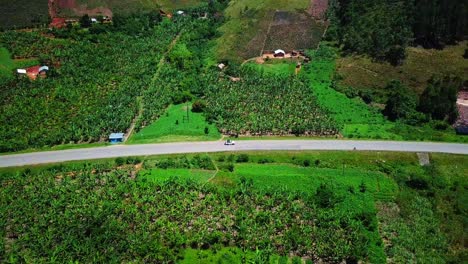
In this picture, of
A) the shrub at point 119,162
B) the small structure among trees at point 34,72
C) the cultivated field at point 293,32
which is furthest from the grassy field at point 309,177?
the small structure among trees at point 34,72

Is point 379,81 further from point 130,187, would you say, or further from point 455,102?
point 130,187

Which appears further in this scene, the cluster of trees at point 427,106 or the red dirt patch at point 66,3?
the red dirt patch at point 66,3

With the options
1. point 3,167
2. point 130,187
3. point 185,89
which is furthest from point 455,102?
point 3,167

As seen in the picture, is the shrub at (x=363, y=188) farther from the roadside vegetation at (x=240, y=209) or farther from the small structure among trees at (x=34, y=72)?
the small structure among trees at (x=34, y=72)

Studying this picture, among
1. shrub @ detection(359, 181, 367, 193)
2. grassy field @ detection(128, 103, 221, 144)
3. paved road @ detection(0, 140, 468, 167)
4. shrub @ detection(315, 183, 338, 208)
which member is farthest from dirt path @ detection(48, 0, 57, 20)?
shrub @ detection(359, 181, 367, 193)

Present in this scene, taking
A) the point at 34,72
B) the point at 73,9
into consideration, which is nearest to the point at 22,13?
the point at 73,9

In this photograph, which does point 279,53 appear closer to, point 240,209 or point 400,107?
point 400,107
